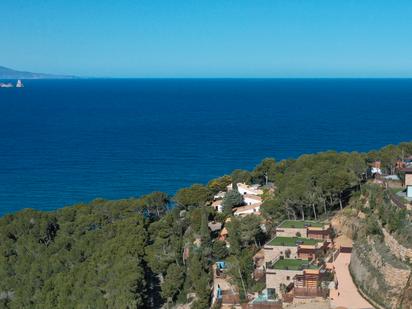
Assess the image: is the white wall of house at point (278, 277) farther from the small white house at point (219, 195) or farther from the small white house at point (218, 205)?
the small white house at point (219, 195)

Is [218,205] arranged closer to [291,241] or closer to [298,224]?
[298,224]

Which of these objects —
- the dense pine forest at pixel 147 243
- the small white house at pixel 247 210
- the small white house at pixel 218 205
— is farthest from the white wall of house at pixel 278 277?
the small white house at pixel 218 205

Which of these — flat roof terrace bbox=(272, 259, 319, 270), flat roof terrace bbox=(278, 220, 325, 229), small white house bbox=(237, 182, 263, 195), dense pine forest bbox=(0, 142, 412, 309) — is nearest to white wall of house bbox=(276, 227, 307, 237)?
flat roof terrace bbox=(278, 220, 325, 229)

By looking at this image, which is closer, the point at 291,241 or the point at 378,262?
the point at 378,262

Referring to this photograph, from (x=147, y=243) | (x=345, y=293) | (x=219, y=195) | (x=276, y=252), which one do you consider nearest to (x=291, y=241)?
(x=276, y=252)

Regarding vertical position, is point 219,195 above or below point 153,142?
above

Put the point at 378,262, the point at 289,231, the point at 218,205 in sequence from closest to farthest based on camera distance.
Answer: the point at 378,262 < the point at 289,231 < the point at 218,205
